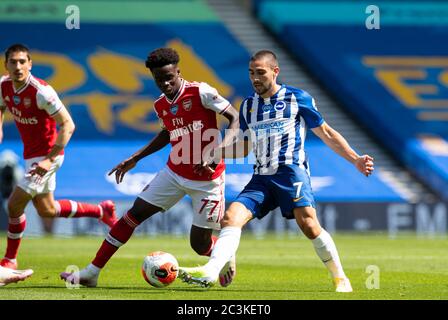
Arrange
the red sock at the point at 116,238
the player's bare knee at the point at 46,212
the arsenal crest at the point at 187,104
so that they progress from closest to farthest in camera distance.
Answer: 1. the red sock at the point at 116,238
2. the arsenal crest at the point at 187,104
3. the player's bare knee at the point at 46,212

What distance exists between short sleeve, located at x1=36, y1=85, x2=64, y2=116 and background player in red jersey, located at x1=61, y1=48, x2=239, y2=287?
1302 millimetres

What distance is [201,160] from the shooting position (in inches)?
377

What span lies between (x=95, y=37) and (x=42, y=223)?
Answer: 329 inches

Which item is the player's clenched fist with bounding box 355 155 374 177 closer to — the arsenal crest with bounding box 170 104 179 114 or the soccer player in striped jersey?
the soccer player in striped jersey

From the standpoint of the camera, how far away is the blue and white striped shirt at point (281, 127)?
929cm

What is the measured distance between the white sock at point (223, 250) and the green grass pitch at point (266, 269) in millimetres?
335

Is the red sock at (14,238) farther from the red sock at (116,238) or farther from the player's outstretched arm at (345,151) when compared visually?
the player's outstretched arm at (345,151)

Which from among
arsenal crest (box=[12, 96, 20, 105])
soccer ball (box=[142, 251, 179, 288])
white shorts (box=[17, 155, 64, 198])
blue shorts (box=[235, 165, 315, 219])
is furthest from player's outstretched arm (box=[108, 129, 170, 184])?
arsenal crest (box=[12, 96, 20, 105])

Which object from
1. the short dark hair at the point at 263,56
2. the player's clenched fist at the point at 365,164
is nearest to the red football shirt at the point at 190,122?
the short dark hair at the point at 263,56

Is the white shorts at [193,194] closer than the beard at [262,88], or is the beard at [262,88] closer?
the beard at [262,88]

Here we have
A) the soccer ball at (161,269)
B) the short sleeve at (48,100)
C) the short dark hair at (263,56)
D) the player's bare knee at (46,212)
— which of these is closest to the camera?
the short dark hair at (263,56)

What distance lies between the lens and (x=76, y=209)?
501 inches

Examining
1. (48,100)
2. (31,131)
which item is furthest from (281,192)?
(31,131)

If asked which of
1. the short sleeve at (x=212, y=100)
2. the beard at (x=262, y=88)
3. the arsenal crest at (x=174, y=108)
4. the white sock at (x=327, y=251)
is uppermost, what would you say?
the short sleeve at (x=212, y=100)
